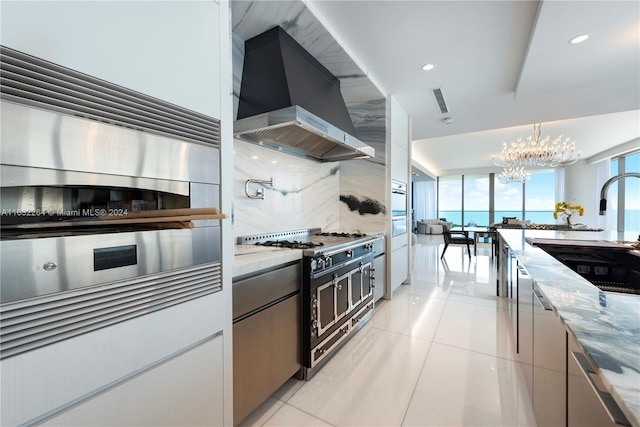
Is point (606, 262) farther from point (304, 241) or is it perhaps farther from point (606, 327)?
point (304, 241)

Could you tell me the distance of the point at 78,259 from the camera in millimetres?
754

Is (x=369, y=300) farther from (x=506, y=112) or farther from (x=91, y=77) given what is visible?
(x=506, y=112)

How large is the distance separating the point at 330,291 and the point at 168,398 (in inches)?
48.4

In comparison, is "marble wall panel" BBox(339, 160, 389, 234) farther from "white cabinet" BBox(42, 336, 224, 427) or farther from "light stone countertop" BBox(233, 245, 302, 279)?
"white cabinet" BBox(42, 336, 224, 427)

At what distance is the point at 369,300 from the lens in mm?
2711

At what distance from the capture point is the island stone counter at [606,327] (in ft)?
1.50

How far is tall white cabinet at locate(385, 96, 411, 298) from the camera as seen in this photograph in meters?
3.37

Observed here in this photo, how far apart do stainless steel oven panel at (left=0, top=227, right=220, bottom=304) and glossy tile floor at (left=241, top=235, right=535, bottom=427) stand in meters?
1.14

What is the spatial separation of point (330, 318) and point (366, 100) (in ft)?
8.57

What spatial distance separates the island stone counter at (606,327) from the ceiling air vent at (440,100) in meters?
2.80

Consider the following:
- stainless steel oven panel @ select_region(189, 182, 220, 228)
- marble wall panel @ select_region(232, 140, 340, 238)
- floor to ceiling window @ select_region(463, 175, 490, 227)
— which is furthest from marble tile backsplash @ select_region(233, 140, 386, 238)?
floor to ceiling window @ select_region(463, 175, 490, 227)

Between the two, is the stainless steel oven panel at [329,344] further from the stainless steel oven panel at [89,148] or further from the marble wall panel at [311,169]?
the stainless steel oven panel at [89,148]

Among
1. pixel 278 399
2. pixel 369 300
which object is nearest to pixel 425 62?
pixel 369 300

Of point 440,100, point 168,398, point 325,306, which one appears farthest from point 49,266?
point 440,100
